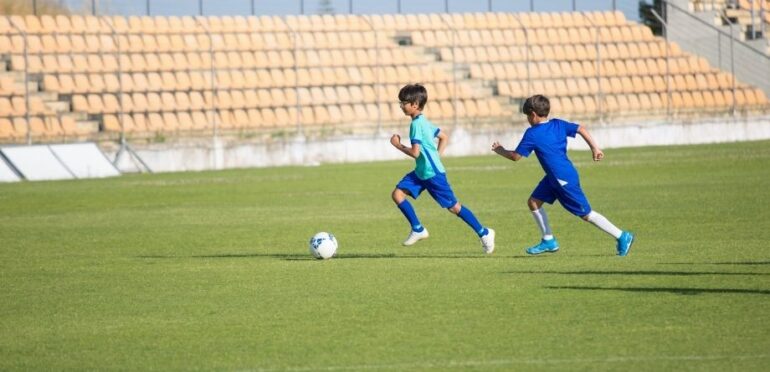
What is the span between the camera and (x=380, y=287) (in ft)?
36.3

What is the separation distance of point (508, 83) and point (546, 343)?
2884 cm

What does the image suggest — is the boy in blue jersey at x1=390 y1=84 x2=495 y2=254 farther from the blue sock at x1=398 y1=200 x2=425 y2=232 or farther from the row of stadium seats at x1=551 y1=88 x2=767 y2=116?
the row of stadium seats at x1=551 y1=88 x2=767 y2=116

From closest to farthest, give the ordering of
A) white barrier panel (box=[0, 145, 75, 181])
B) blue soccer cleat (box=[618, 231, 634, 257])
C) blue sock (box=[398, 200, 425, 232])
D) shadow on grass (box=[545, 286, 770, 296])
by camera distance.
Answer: shadow on grass (box=[545, 286, 770, 296]) → blue soccer cleat (box=[618, 231, 634, 257]) → blue sock (box=[398, 200, 425, 232]) → white barrier panel (box=[0, 145, 75, 181])

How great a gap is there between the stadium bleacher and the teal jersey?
660 inches

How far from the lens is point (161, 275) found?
12484 mm

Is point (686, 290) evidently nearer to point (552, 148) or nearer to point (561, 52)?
point (552, 148)

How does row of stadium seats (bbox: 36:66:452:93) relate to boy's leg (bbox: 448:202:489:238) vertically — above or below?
above

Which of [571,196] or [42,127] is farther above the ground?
[42,127]

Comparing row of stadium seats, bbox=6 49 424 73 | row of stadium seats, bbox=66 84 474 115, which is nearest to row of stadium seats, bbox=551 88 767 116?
row of stadium seats, bbox=66 84 474 115

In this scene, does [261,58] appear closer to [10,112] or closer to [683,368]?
[10,112]

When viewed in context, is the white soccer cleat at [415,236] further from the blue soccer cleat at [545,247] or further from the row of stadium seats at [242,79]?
the row of stadium seats at [242,79]

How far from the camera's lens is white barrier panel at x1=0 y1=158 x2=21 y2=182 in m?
28.3

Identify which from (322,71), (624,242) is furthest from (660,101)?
(624,242)

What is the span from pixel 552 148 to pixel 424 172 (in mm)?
1401
